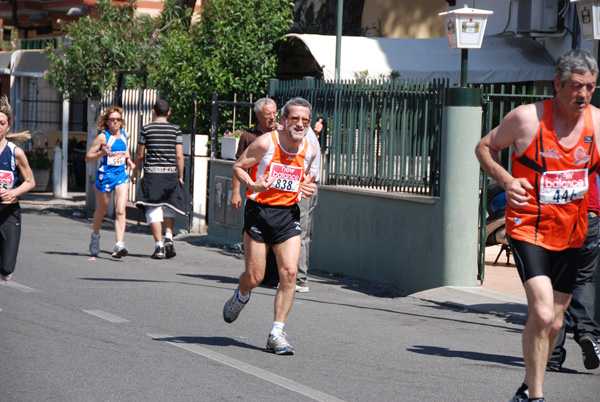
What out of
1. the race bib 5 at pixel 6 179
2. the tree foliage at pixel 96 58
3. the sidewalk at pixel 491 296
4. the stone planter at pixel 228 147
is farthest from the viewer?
the tree foliage at pixel 96 58

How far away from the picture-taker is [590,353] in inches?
267

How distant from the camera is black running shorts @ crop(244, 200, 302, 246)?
283 inches

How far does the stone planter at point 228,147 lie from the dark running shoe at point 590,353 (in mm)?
8819

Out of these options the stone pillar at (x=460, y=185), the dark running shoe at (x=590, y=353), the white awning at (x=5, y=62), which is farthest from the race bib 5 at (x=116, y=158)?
the white awning at (x=5, y=62)

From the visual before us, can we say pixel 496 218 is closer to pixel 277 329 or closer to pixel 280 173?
pixel 280 173

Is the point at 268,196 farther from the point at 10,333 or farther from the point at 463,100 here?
the point at 463,100

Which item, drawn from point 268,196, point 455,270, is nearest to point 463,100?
point 455,270

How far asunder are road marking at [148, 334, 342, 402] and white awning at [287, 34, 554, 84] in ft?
40.8

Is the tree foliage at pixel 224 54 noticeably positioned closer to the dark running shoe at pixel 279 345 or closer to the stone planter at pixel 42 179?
the stone planter at pixel 42 179

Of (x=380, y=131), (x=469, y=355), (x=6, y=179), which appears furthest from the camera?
(x=380, y=131)

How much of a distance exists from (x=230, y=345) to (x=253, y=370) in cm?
91

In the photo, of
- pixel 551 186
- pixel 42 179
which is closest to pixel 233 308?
pixel 551 186

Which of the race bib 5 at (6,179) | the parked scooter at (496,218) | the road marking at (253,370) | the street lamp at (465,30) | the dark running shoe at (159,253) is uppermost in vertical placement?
the street lamp at (465,30)

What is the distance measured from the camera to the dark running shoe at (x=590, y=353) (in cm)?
677
